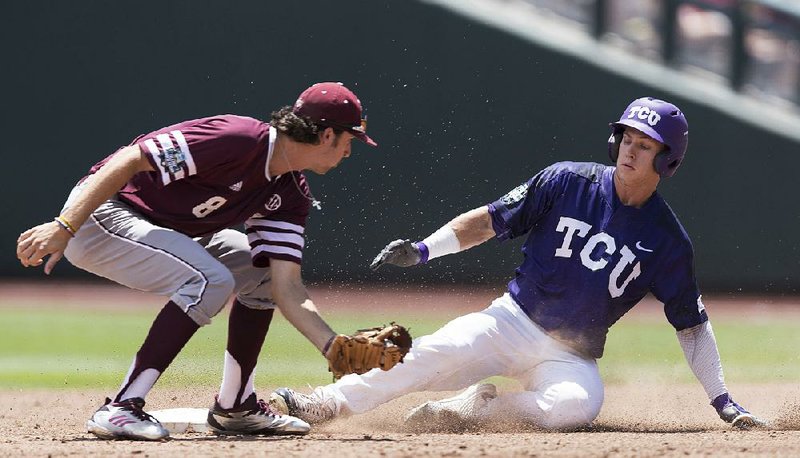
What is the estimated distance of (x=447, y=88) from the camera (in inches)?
515

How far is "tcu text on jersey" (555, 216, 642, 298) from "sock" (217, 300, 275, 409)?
1313mm

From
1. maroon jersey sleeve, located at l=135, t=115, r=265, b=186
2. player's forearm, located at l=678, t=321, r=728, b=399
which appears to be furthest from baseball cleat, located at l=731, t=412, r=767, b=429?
maroon jersey sleeve, located at l=135, t=115, r=265, b=186

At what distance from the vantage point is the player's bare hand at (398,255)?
4.86 metres

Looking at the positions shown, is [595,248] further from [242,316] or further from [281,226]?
[242,316]

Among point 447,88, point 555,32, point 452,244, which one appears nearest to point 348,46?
point 447,88

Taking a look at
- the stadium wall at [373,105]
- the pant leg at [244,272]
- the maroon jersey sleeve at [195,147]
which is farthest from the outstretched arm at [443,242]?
the stadium wall at [373,105]

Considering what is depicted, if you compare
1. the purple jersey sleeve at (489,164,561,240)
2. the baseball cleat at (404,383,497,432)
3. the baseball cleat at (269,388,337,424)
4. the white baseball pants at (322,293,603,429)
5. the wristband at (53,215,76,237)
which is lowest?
the baseball cleat at (269,388,337,424)

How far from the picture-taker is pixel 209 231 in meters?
4.75

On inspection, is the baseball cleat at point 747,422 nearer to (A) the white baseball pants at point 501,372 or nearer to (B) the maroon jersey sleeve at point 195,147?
(A) the white baseball pants at point 501,372

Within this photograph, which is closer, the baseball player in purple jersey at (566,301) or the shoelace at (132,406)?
the shoelace at (132,406)

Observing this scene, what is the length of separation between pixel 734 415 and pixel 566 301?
866 mm

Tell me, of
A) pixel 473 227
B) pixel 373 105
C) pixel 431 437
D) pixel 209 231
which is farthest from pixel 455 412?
pixel 373 105

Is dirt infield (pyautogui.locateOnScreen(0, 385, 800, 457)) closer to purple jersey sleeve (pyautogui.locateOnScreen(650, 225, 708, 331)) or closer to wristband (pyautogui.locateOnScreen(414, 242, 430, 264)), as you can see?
purple jersey sleeve (pyautogui.locateOnScreen(650, 225, 708, 331))

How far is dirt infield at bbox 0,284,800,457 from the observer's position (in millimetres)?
4145
